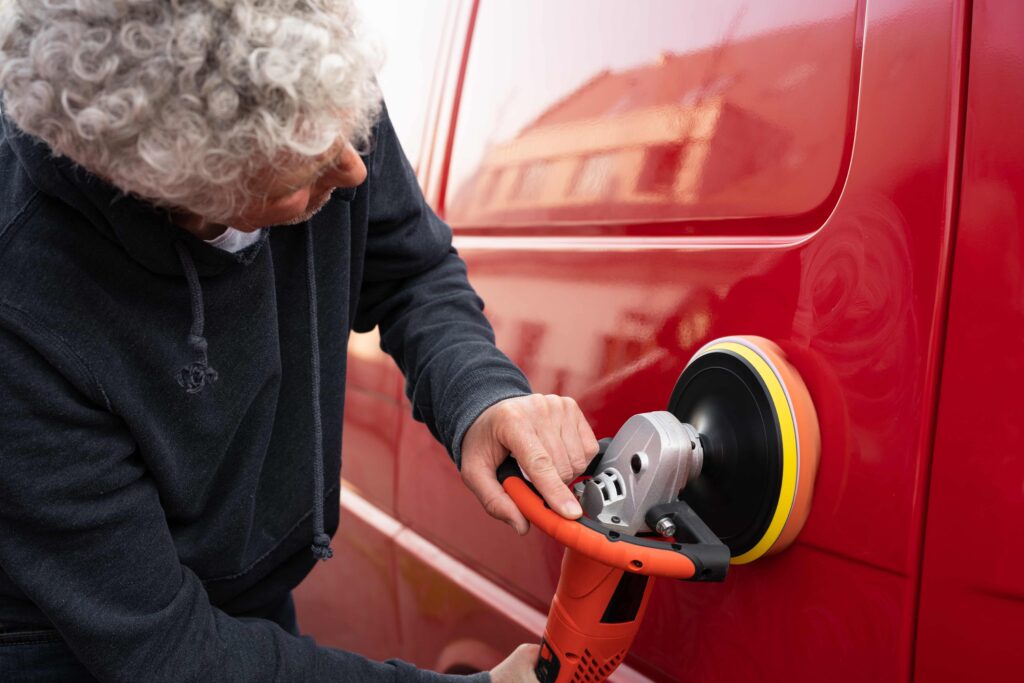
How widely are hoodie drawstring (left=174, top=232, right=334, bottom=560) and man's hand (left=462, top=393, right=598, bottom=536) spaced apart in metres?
0.30

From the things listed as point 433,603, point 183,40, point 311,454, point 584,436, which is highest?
point 183,40

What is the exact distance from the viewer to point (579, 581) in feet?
3.81

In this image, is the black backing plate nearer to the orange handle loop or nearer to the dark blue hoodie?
the orange handle loop

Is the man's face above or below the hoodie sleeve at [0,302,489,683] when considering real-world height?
above

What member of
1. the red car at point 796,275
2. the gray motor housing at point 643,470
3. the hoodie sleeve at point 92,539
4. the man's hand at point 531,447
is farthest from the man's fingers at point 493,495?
the hoodie sleeve at point 92,539

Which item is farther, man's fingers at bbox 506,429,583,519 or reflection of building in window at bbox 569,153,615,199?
reflection of building in window at bbox 569,153,615,199

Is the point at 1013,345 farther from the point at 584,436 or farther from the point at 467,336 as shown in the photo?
the point at 467,336

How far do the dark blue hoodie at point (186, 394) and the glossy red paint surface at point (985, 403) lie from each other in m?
0.55

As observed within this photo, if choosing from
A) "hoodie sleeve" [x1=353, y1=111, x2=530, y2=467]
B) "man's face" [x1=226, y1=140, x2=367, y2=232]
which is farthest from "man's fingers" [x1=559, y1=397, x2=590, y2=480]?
"man's face" [x1=226, y1=140, x2=367, y2=232]

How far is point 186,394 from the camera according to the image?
48.3 inches

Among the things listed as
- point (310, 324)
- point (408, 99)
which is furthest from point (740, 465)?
point (408, 99)

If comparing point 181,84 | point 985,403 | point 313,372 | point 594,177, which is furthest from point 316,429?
point 985,403

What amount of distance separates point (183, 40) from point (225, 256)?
37 cm

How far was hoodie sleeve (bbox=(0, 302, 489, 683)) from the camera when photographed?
1.08 m
